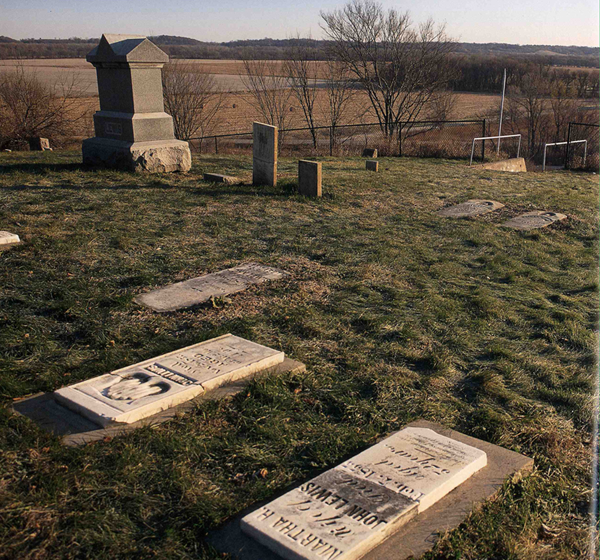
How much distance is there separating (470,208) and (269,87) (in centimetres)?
2351

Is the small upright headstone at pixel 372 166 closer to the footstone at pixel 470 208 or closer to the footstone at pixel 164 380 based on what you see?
the footstone at pixel 470 208

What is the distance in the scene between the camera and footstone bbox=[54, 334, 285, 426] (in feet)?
9.95

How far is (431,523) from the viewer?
93.0 inches

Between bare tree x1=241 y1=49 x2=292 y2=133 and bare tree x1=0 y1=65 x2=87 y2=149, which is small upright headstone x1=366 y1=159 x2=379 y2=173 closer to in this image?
bare tree x1=0 y1=65 x2=87 y2=149

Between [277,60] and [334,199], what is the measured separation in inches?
956

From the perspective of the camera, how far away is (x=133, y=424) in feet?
9.83

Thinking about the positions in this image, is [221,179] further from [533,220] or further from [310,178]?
[533,220]

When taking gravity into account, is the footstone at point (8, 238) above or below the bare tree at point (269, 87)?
below

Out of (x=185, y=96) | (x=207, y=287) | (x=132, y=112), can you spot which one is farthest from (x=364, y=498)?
(x=185, y=96)

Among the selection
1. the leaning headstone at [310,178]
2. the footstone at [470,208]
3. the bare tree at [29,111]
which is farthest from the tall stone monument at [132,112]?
the bare tree at [29,111]

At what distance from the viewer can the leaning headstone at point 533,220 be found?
8242 mm

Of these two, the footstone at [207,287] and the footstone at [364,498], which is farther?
the footstone at [207,287]

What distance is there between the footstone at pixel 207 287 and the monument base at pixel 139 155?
5.37m

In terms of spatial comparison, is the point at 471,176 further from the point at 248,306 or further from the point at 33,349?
the point at 33,349
